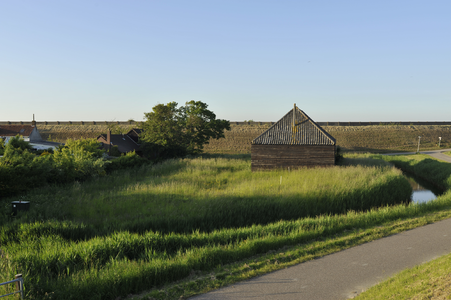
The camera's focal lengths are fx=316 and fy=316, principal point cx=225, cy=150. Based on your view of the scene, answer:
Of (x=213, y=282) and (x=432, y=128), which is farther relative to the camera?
(x=432, y=128)

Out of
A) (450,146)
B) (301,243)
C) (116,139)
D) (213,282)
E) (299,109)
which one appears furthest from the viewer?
(450,146)

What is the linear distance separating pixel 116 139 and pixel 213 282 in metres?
44.1

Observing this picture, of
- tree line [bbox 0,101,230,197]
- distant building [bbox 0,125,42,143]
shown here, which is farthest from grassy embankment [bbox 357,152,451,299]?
distant building [bbox 0,125,42,143]

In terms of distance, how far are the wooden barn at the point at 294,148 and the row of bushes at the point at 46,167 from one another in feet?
44.5

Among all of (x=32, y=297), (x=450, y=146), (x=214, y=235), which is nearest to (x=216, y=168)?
(x=214, y=235)

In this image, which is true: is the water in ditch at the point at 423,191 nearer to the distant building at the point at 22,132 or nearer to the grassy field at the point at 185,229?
the grassy field at the point at 185,229

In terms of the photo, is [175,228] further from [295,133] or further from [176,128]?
[176,128]

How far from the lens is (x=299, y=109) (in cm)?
3170

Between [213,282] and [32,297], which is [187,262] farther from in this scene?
[32,297]

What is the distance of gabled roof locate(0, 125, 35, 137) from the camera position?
5650cm

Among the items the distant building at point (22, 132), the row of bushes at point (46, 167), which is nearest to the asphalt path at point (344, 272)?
the row of bushes at point (46, 167)

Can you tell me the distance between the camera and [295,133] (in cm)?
3002

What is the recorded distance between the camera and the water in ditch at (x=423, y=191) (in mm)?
23906

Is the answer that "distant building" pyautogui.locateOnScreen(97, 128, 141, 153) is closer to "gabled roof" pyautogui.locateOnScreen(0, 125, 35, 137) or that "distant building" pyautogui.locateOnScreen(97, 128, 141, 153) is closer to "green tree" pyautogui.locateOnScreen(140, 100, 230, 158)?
"green tree" pyautogui.locateOnScreen(140, 100, 230, 158)
